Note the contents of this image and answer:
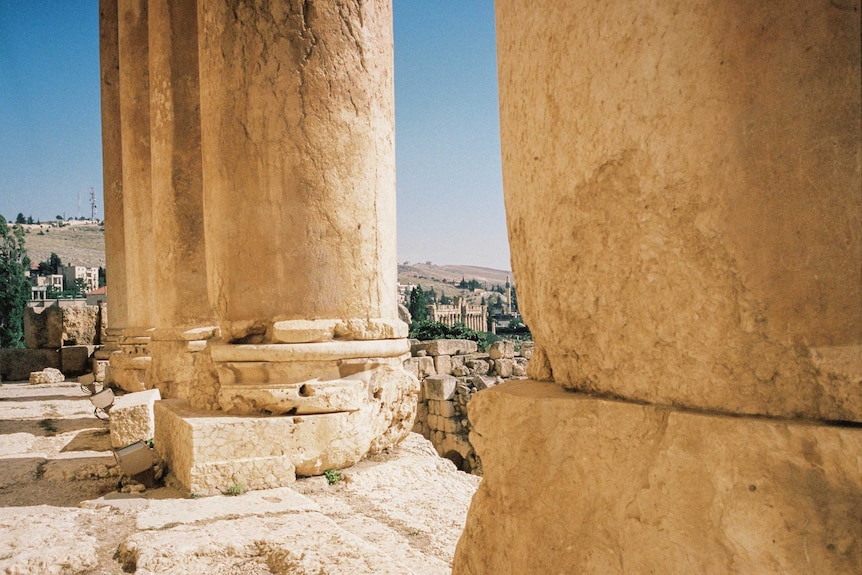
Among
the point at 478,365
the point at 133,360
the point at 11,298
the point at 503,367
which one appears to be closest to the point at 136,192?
the point at 133,360

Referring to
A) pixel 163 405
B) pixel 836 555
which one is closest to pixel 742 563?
pixel 836 555

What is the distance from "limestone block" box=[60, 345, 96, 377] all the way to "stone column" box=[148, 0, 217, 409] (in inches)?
313

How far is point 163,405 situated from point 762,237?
459 cm

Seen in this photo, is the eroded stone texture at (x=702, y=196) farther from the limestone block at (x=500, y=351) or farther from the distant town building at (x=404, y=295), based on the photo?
the distant town building at (x=404, y=295)

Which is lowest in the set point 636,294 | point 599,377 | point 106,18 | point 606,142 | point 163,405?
point 163,405

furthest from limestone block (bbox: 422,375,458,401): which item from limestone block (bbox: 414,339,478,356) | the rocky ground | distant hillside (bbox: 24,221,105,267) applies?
distant hillside (bbox: 24,221,105,267)

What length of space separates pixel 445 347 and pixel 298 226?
11.6 metres

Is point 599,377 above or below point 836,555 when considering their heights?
above

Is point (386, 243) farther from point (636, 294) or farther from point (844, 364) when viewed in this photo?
point (844, 364)

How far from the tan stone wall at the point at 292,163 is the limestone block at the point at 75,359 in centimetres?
1034

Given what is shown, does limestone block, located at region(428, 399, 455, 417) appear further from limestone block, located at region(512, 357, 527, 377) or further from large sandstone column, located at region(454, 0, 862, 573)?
large sandstone column, located at region(454, 0, 862, 573)

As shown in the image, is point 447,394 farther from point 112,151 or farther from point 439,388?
point 112,151

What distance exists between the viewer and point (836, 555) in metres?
1.01

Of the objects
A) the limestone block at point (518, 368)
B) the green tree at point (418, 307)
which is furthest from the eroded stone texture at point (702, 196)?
the green tree at point (418, 307)
